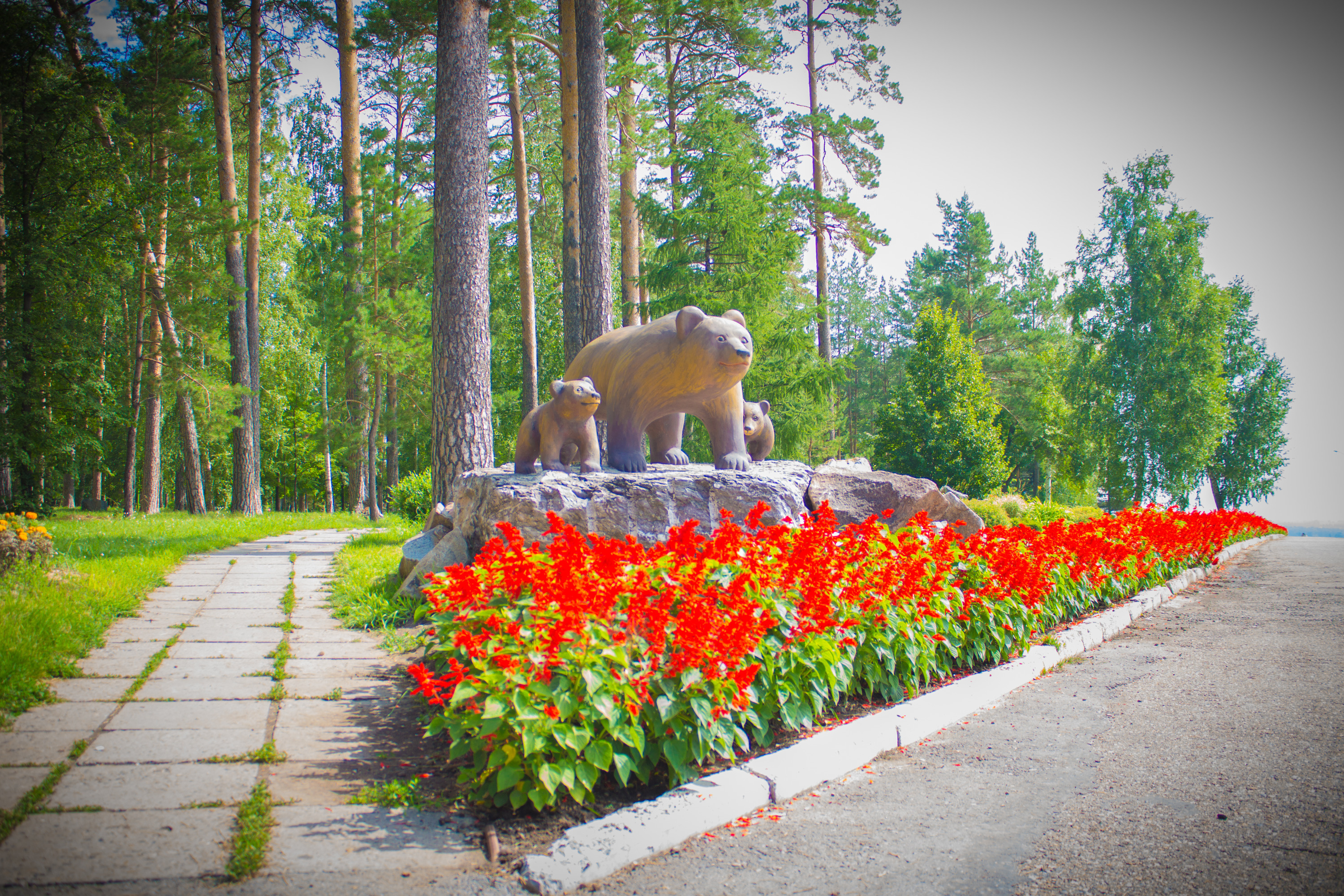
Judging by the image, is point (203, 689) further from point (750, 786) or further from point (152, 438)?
point (152, 438)

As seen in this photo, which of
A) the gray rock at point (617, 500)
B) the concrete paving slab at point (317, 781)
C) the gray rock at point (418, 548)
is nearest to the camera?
the concrete paving slab at point (317, 781)

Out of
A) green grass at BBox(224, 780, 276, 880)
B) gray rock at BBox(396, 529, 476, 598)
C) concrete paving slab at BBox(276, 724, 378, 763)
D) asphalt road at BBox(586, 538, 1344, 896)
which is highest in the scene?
gray rock at BBox(396, 529, 476, 598)

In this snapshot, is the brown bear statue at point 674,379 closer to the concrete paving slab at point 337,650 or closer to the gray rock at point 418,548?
the gray rock at point 418,548

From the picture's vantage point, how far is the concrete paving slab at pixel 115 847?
80.2 inches

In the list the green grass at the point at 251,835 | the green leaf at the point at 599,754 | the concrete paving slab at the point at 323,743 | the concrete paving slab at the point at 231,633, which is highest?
the green leaf at the point at 599,754

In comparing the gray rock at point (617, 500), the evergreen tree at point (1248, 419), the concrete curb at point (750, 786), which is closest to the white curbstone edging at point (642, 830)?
the concrete curb at point (750, 786)

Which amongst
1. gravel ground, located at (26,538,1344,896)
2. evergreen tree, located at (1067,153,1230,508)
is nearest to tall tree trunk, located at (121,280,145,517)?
gravel ground, located at (26,538,1344,896)

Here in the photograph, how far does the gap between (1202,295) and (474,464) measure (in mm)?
23280

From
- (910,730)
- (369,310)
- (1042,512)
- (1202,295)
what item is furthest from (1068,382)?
(910,730)

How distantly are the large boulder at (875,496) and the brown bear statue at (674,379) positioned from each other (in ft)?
3.26

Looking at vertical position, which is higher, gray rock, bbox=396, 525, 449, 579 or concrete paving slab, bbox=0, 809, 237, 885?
gray rock, bbox=396, 525, 449, 579

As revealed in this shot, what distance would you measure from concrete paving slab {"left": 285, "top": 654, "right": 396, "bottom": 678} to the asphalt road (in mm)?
2514

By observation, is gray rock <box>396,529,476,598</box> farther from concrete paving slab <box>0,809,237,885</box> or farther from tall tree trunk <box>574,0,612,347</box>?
tall tree trunk <box>574,0,612,347</box>

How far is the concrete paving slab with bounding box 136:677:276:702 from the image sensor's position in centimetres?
357
